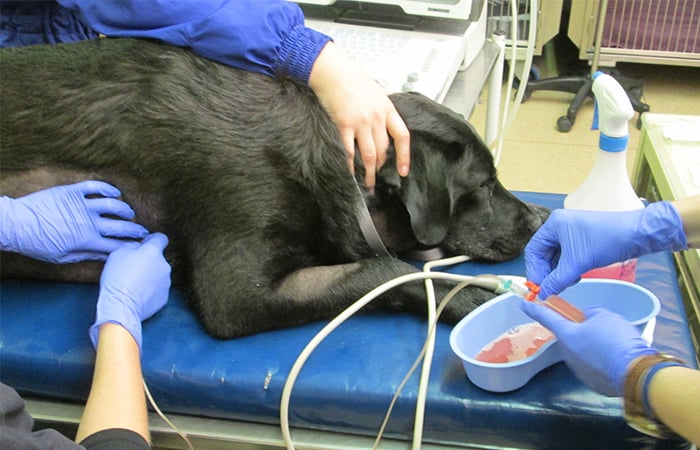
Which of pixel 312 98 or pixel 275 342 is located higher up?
pixel 312 98

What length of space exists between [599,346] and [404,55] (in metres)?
1.07

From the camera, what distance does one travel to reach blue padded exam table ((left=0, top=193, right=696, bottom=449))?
102cm

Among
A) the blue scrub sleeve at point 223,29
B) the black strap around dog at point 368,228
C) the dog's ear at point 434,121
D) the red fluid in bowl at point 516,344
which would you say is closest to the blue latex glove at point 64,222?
the blue scrub sleeve at point 223,29

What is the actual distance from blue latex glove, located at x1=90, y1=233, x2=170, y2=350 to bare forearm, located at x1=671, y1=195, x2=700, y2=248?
927 mm

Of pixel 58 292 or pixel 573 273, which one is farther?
pixel 58 292

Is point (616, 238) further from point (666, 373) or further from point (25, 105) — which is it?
point (25, 105)

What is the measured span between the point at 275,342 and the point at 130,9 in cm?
73

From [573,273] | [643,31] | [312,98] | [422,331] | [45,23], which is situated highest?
[45,23]

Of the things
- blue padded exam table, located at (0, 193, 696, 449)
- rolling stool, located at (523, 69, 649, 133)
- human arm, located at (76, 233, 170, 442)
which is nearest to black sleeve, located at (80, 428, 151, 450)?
human arm, located at (76, 233, 170, 442)

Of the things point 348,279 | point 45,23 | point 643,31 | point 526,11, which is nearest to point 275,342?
point 348,279

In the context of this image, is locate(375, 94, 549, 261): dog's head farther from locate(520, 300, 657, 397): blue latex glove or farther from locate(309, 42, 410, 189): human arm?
locate(520, 300, 657, 397): blue latex glove

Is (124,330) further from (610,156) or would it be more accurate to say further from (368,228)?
(610,156)

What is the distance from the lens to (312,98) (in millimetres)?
1313

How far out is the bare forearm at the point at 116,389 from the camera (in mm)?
999
